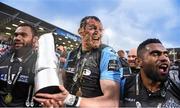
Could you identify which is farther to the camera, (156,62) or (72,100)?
(156,62)

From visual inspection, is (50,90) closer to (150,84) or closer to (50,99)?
(50,99)

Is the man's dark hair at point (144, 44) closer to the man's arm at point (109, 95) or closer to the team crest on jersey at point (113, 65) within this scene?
the team crest on jersey at point (113, 65)

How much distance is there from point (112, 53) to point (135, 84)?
1.32 feet

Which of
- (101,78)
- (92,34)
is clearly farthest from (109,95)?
(92,34)

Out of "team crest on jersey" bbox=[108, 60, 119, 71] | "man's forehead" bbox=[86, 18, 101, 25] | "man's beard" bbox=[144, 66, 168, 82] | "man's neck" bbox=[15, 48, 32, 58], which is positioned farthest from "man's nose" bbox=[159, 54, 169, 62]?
"man's neck" bbox=[15, 48, 32, 58]

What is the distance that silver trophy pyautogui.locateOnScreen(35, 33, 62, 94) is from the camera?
141 cm

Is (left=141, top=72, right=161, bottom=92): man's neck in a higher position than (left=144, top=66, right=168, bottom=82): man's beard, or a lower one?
lower

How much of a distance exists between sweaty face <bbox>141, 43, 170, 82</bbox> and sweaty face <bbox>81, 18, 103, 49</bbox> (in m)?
0.52

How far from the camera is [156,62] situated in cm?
293

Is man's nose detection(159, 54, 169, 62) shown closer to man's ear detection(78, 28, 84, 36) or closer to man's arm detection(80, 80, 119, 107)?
man's arm detection(80, 80, 119, 107)

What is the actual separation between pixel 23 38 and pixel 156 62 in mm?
1578

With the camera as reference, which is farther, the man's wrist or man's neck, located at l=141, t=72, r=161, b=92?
man's neck, located at l=141, t=72, r=161, b=92

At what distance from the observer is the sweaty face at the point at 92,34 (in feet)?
9.73

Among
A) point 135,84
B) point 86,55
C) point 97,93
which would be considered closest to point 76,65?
point 86,55
